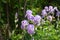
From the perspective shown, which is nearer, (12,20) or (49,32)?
(49,32)

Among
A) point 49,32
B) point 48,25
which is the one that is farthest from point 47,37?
point 48,25

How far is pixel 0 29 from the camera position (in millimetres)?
3484

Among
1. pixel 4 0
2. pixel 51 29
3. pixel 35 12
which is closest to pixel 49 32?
pixel 51 29

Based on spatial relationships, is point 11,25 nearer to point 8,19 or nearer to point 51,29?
point 8,19

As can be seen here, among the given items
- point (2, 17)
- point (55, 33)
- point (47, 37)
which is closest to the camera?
point (47, 37)

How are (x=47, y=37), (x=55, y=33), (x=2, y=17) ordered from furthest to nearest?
(x=2, y=17) → (x=55, y=33) → (x=47, y=37)

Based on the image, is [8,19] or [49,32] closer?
[49,32]

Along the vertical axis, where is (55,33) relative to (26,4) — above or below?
below

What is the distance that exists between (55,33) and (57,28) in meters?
0.22

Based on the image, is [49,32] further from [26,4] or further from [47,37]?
[26,4]

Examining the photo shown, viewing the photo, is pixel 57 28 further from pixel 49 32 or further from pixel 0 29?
pixel 0 29

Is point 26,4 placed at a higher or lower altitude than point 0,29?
higher

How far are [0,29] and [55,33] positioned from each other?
0.89m

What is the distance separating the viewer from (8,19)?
144 inches
